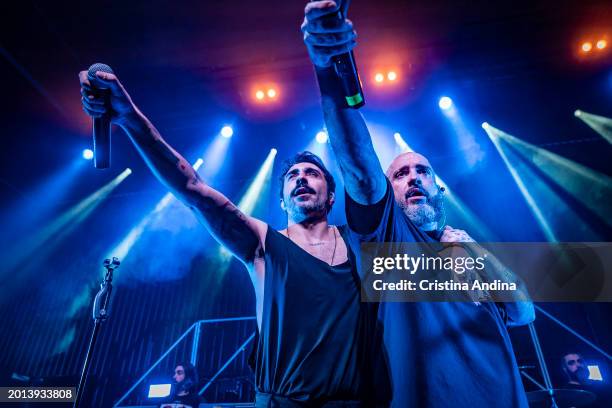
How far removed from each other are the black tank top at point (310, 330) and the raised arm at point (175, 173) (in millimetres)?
217

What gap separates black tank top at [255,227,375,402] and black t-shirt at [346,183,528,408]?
29 centimetres

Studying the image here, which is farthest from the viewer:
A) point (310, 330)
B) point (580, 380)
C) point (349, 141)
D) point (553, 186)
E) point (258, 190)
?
point (258, 190)

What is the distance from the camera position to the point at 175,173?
6.64 feet

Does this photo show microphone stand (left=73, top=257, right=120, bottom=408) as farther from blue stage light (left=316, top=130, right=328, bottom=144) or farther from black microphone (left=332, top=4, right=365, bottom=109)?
blue stage light (left=316, top=130, right=328, bottom=144)

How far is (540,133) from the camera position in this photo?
801cm

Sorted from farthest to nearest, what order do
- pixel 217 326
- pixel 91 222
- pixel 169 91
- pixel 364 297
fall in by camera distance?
pixel 91 222 < pixel 217 326 < pixel 169 91 < pixel 364 297

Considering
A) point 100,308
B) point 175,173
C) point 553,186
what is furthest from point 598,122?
point 100,308

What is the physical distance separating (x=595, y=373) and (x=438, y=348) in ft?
26.6

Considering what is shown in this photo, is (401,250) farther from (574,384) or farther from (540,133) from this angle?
(540,133)

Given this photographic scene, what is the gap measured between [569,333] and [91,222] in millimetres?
12941

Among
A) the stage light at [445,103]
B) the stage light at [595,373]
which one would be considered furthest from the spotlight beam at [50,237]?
the stage light at [595,373]

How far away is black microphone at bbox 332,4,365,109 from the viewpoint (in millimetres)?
1310

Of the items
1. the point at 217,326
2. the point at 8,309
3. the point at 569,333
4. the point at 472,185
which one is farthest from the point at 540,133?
the point at 8,309

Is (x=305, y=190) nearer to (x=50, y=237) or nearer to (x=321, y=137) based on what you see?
(x=321, y=137)
